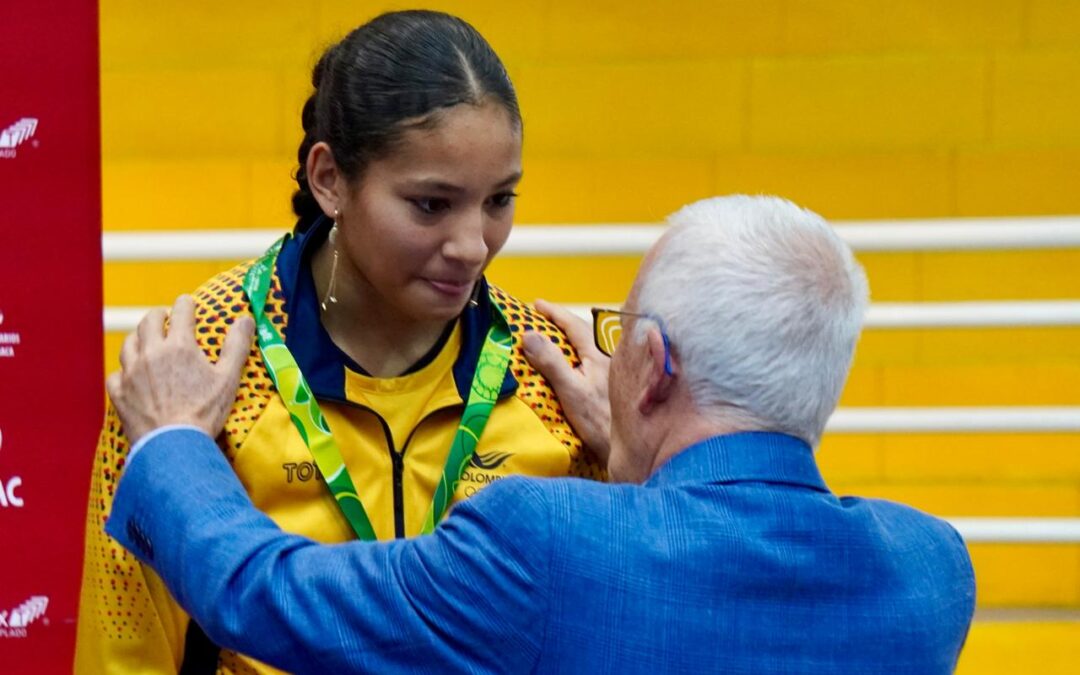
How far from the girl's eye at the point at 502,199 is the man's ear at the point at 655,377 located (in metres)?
0.39

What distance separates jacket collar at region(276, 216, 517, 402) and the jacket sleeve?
0.77 feet

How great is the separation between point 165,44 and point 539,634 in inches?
143

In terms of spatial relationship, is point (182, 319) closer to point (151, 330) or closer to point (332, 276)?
point (151, 330)

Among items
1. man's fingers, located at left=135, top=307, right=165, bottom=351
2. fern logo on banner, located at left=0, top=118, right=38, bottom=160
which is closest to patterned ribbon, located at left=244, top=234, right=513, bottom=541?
man's fingers, located at left=135, top=307, right=165, bottom=351

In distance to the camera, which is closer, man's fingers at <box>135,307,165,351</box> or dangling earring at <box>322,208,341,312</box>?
man's fingers at <box>135,307,165,351</box>

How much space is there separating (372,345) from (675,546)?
0.61 meters

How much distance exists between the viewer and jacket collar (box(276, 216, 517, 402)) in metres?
1.84

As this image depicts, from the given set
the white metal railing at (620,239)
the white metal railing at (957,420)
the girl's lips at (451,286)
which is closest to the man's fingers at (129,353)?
the girl's lips at (451,286)

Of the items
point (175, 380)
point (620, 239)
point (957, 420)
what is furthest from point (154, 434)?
point (957, 420)

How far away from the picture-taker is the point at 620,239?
9.49 ft

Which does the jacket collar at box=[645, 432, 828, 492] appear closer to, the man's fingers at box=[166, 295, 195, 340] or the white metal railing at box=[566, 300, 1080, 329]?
the man's fingers at box=[166, 295, 195, 340]

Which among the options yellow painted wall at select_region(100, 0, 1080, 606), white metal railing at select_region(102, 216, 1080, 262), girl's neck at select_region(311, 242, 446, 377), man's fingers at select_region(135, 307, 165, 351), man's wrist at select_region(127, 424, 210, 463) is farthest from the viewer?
yellow painted wall at select_region(100, 0, 1080, 606)

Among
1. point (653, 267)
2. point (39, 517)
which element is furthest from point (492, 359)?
point (39, 517)

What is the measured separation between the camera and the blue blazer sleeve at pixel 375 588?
1.42 meters
